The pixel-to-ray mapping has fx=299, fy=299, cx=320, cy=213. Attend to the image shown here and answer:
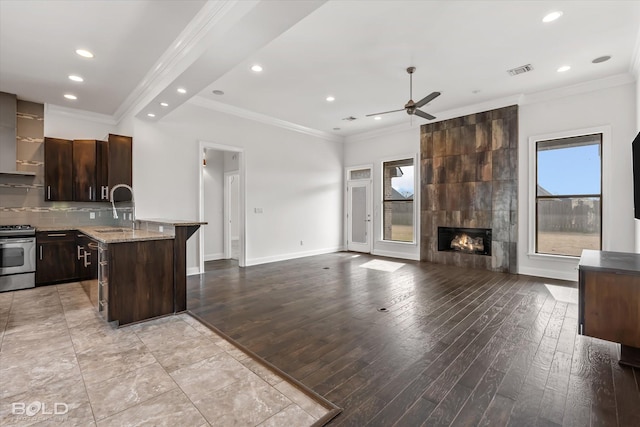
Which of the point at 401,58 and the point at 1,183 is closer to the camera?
the point at 401,58

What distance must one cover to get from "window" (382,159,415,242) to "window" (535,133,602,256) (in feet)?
8.38

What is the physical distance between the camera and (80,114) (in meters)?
5.65

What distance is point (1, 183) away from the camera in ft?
16.4

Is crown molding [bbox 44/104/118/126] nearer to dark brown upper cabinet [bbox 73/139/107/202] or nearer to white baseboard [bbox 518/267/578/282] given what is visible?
dark brown upper cabinet [bbox 73/139/107/202]

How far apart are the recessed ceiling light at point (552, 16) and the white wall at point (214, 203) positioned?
6.50 meters

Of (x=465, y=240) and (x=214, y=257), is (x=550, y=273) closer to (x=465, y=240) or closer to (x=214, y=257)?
(x=465, y=240)

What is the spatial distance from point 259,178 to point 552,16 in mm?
5334

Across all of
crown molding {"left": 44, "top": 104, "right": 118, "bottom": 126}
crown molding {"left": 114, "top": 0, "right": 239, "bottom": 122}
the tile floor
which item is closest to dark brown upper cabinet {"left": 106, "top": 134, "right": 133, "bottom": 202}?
crown molding {"left": 114, "top": 0, "right": 239, "bottom": 122}

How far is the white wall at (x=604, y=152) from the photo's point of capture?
466 cm

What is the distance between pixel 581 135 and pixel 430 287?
12.2ft

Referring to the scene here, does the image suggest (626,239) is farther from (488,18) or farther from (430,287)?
(488,18)

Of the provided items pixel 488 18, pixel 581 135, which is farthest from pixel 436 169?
pixel 488 18

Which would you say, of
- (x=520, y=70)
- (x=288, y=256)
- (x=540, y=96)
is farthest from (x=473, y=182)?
(x=288, y=256)

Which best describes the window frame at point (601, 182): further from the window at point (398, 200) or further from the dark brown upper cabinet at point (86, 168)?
the dark brown upper cabinet at point (86, 168)
